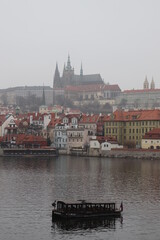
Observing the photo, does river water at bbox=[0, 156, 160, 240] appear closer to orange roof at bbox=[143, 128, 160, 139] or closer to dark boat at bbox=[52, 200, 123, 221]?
dark boat at bbox=[52, 200, 123, 221]

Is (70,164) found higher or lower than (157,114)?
lower

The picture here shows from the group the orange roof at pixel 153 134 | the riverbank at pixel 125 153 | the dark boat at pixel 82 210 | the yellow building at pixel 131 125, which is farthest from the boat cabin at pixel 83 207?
the yellow building at pixel 131 125

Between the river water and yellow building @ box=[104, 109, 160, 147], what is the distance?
23136 millimetres

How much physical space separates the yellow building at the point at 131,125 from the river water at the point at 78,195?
2314 cm

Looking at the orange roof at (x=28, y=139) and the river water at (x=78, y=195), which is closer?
the river water at (x=78, y=195)

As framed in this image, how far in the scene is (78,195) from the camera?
50438 mm

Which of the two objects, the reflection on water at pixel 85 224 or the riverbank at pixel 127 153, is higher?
the riverbank at pixel 127 153

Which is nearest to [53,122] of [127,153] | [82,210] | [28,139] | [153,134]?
[28,139]

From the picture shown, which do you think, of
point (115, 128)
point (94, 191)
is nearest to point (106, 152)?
point (115, 128)

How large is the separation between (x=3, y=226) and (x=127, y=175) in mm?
28053

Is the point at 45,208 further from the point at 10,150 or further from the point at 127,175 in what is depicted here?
the point at 10,150

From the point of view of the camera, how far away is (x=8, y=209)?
44.6m

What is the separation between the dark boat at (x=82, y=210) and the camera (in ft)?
136

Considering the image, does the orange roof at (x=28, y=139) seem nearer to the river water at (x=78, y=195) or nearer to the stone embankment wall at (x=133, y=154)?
the stone embankment wall at (x=133, y=154)
